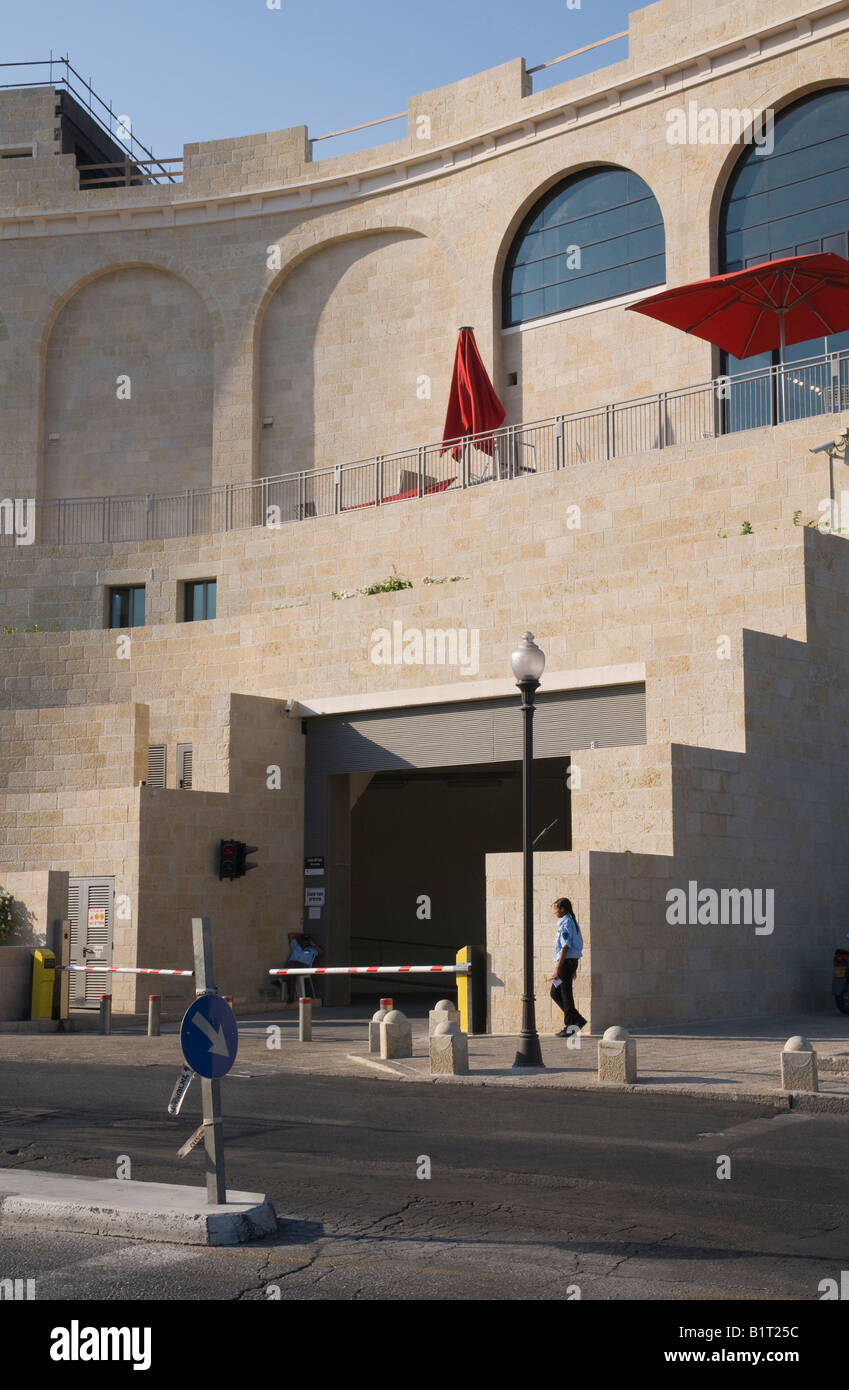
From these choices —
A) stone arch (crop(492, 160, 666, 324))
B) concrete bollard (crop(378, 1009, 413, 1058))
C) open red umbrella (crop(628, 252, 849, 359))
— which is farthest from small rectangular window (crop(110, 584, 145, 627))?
concrete bollard (crop(378, 1009, 413, 1058))

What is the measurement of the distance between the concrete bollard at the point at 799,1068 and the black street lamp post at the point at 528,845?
297 cm

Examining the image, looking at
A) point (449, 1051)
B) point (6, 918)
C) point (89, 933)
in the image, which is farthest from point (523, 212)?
point (449, 1051)

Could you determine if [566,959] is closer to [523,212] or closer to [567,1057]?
[567,1057]

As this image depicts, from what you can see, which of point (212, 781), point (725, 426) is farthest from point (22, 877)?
point (725, 426)

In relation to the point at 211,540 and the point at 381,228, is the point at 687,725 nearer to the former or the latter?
the point at 211,540

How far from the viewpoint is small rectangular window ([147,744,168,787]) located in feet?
88.2

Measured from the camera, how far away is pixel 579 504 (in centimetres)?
2550

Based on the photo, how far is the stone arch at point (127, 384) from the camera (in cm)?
3794

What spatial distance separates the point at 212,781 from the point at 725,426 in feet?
37.0

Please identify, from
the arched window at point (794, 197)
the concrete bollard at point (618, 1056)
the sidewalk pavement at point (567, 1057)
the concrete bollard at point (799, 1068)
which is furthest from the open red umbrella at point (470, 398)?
the concrete bollard at point (799, 1068)

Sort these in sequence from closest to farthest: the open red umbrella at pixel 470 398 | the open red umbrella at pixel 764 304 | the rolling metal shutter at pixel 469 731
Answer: the rolling metal shutter at pixel 469 731, the open red umbrella at pixel 764 304, the open red umbrella at pixel 470 398

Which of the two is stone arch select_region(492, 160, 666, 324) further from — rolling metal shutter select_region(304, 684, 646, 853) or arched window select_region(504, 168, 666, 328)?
rolling metal shutter select_region(304, 684, 646, 853)

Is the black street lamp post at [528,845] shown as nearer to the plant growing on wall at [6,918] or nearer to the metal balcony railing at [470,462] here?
the plant growing on wall at [6,918]

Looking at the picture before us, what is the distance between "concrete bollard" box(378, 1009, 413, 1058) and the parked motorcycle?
6.36 metres
